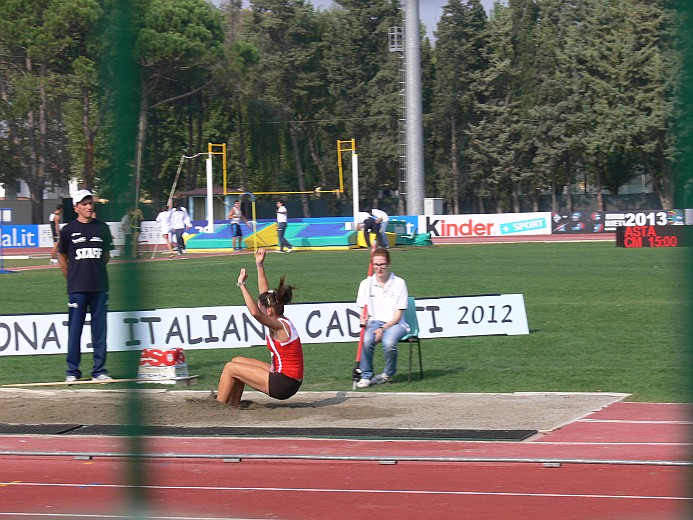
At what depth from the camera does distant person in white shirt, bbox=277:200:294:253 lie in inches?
1316

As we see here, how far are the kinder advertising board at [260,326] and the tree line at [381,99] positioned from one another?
21.2m

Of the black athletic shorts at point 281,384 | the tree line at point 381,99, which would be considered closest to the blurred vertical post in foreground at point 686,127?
the black athletic shorts at point 281,384

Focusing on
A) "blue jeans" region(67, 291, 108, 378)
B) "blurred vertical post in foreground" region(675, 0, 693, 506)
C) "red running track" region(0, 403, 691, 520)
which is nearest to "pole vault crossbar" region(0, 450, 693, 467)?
"red running track" region(0, 403, 691, 520)

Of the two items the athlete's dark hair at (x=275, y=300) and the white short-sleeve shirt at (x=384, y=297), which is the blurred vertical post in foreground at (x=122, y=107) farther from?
the white short-sleeve shirt at (x=384, y=297)

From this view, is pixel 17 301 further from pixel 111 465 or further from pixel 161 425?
pixel 111 465

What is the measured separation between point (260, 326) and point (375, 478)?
20.0 feet

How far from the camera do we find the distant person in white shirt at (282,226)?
33419 mm

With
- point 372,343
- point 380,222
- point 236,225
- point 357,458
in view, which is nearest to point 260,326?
point 372,343

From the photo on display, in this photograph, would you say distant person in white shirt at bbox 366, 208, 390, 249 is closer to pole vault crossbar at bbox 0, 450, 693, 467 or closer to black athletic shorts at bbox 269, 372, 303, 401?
black athletic shorts at bbox 269, 372, 303, 401

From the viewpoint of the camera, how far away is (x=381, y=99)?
55.7 metres

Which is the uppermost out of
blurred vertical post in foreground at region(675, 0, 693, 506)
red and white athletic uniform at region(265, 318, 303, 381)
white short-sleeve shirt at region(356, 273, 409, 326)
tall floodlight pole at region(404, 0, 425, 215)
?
tall floodlight pole at region(404, 0, 425, 215)

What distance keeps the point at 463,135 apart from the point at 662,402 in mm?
54088

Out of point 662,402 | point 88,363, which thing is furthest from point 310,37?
point 662,402

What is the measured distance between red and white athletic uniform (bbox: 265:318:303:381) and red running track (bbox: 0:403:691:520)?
32.4 inches
